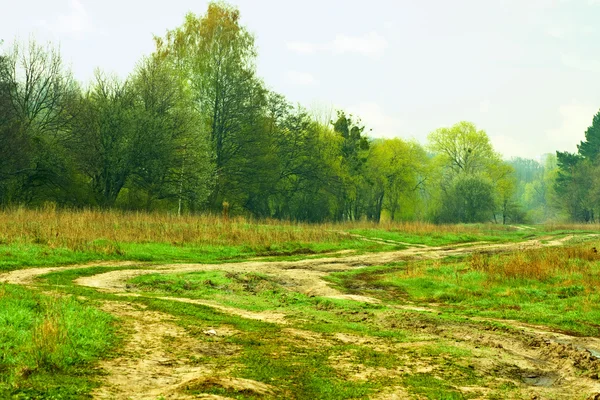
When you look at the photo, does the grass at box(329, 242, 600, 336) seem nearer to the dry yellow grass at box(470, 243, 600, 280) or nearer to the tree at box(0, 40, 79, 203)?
the dry yellow grass at box(470, 243, 600, 280)

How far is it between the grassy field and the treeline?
14.4 metres

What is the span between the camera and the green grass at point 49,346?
678 cm

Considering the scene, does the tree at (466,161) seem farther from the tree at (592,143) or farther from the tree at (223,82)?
the tree at (223,82)

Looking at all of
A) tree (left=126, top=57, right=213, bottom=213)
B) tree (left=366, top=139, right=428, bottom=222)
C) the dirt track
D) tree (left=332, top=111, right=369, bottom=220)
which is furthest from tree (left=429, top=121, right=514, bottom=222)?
the dirt track

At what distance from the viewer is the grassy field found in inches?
312

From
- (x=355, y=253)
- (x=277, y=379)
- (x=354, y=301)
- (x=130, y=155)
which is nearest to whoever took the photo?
(x=277, y=379)

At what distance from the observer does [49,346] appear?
8.10m

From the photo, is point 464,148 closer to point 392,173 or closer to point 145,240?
point 392,173

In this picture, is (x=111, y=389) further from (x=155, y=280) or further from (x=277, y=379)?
(x=155, y=280)

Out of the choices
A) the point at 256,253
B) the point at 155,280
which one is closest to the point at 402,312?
the point at 155,280

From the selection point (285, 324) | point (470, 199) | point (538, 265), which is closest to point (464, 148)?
point (470, 199)

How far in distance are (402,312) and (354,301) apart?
76.6 inches

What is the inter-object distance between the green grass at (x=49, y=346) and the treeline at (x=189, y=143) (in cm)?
2879

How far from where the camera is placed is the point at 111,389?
279 inches
